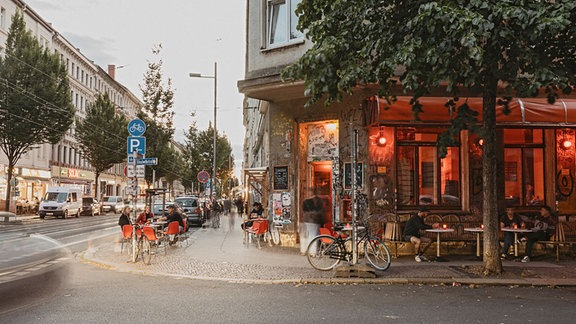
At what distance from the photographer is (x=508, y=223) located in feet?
45.8

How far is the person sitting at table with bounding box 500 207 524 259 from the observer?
13.7m

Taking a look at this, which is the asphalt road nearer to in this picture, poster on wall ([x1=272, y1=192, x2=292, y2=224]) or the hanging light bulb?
the hanging light bulb

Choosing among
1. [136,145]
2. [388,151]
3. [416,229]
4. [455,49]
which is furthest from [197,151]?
[455,49]

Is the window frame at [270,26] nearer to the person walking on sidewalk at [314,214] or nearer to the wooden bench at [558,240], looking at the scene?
the person walking on sidewalk at [314,214]

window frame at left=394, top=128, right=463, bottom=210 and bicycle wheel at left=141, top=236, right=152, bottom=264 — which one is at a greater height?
window frame at left=394, top=128, right=463, bottom=210

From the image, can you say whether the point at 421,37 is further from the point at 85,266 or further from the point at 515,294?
the point at 85,266

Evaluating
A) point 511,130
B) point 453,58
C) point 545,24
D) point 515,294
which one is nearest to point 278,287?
point 515,294

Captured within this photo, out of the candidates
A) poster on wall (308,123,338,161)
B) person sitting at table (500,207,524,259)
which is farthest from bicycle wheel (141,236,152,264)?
person sitting at table (500,207,524,259)

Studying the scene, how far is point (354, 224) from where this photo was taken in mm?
11172

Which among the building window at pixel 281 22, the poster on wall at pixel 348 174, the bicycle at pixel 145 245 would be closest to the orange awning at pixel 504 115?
the poster on wall at pixel 348 174

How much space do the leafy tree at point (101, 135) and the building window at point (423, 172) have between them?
141 ft

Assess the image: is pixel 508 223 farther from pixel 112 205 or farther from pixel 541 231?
pixel 112 205

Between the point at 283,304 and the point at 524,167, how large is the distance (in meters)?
10.3

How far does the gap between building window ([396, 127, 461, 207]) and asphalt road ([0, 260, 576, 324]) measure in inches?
210
